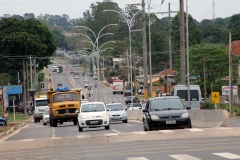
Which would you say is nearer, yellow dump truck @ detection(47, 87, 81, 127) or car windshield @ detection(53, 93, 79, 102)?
yellow dump truck @ detection(47, 87, 81, 127)

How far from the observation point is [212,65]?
87438mm

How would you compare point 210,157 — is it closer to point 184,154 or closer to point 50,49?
point 184,154

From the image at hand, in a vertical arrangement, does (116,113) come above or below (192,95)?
below

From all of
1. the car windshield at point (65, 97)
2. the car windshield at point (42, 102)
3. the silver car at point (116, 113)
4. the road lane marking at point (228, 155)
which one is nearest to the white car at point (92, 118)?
the car windshield at point (65, 97)

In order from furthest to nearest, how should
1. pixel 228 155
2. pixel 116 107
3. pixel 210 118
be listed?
1. pixel 116 107
2. pixel 210 118
3. pixel 228 155

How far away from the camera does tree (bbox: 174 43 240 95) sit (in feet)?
285

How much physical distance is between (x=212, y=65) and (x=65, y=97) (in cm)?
4593

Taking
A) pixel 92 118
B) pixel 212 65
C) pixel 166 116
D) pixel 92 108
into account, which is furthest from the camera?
pixel 212 65

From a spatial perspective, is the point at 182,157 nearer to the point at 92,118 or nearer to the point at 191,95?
the point at 92,118

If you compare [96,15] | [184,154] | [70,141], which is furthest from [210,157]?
[96,15]

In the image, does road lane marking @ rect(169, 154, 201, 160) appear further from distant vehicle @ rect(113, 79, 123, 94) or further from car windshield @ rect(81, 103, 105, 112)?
distant vehicle @ rect(113, 79, 123, 94)

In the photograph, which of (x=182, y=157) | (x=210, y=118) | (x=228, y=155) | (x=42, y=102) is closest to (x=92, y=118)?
(x=210, y=118)

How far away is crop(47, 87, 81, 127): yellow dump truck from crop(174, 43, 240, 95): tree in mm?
43676

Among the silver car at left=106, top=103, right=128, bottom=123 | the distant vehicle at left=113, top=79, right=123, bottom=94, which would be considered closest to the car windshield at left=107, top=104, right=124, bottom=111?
the silver car at left=106, top=103, right=128, bottom=123
